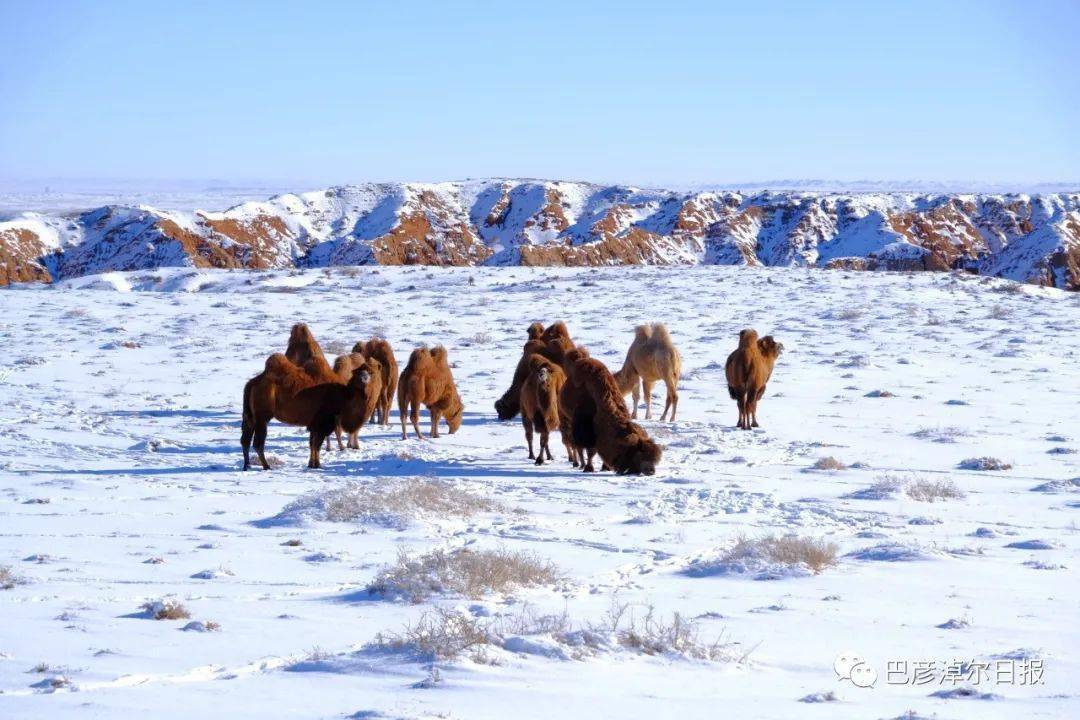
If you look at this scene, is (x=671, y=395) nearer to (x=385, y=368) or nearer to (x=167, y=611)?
(x=385, y=368)

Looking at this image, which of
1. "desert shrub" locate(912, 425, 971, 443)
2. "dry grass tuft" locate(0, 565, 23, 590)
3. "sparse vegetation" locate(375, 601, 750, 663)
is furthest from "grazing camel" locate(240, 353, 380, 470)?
"desert shrub" locate(912, 425, 971, 443)

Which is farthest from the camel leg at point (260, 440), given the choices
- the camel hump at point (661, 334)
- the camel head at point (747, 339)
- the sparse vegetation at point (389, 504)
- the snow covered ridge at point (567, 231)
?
the snow covered ridge at point (567, 231)

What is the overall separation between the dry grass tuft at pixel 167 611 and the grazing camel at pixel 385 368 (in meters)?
9.13

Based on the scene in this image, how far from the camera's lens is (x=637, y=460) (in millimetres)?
12586

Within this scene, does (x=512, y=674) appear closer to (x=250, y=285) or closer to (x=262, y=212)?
(x=250, y=285)

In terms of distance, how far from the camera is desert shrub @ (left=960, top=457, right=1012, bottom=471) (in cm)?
1321

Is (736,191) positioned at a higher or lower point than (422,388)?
higher

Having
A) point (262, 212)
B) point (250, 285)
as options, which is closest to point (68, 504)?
point (250, 285)

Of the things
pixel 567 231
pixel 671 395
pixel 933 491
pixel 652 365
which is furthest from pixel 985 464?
pixel 567 231

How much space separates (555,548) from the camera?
358 inches

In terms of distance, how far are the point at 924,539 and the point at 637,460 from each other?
3687 millimetres

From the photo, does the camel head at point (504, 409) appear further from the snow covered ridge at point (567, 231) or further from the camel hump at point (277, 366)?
the snow covered ridge at point (567, 231)

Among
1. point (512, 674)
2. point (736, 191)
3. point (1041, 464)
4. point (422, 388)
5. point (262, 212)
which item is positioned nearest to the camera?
point (512, 674)

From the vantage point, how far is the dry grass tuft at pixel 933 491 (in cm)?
1134
